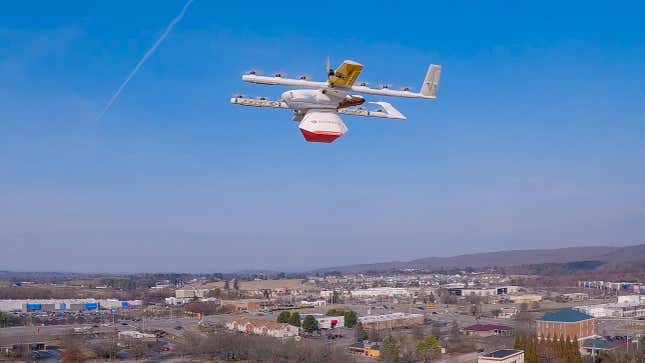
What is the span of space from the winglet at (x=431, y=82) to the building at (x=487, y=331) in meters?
24.6

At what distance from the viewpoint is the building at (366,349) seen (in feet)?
88.9

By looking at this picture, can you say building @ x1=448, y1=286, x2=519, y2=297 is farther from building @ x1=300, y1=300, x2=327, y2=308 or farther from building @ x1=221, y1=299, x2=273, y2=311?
building @ x1=221, y1=299, x2=273, y2=311

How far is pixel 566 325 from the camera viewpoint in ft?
91.1

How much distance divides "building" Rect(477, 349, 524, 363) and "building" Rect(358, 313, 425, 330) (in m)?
12.5

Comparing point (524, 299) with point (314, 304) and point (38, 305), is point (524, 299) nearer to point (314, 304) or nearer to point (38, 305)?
point (314, 304)

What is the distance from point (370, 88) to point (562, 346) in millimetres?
15968

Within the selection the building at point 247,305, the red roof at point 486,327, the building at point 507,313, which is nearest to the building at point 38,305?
the building at point 247,305

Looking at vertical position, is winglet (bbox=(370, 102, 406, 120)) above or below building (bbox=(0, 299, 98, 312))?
above

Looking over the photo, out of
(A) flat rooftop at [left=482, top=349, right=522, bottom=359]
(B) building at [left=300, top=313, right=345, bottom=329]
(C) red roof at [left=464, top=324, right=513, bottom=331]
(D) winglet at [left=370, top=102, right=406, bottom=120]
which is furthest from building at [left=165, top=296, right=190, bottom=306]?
(D) winglet at [left=370, top=102, right=406, bottom=120]

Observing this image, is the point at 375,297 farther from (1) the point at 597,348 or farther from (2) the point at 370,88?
(2) the point at 370,88

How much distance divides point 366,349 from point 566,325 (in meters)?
8.66

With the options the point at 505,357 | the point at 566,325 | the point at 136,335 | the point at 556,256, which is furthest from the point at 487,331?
the point at 556,256

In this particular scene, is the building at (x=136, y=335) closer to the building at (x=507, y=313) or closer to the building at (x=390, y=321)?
the building at (x=390, y=321)

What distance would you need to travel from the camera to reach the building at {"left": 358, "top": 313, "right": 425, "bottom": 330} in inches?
1405
